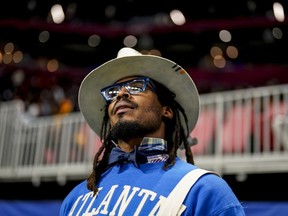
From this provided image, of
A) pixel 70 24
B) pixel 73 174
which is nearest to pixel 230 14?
pixel 70 24

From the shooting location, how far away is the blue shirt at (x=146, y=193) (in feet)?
6.98

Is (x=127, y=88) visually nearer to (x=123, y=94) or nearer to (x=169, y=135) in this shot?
(x=123, y=94)

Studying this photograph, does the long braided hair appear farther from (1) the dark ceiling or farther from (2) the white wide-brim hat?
(1) the dark ceiling

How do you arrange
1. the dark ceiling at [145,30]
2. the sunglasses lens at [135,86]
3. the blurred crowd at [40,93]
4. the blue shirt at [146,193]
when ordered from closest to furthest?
the blue shirt at [146,193], the sunglasses lens at [135,86], the blurred crowd at [40,93], the dark ceiling at [145,30]

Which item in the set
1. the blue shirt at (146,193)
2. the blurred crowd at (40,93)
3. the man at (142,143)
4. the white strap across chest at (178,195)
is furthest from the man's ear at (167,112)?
the blurred crowd at (40,93)

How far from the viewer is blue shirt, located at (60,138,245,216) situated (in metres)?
2.13

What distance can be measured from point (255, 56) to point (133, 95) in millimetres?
19781

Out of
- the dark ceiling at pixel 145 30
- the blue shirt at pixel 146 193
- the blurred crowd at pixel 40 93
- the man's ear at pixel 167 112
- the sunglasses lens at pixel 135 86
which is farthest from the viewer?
the dark ceiling at pixel 145 30

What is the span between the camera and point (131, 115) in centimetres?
259

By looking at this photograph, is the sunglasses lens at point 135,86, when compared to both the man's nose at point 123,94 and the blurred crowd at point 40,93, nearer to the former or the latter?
the man's nose at point 123,94

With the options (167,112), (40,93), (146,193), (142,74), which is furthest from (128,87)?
(40,93)

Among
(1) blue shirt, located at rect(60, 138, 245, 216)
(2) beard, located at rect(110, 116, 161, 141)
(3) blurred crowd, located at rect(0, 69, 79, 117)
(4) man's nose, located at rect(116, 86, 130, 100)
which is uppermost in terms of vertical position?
(4) man's nose, located at rect(116, 86, 130, 100)

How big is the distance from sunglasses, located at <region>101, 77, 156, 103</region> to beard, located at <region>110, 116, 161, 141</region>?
7.1 inches

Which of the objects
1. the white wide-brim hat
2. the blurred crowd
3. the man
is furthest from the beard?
the blurred crowd
